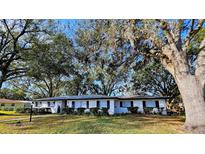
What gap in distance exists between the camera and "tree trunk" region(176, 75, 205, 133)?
17.5 feet

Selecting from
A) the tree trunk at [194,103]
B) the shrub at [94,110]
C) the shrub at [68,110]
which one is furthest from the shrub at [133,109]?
the tree trunk at [194,103]

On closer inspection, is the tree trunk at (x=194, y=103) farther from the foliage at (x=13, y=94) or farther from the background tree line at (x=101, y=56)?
the foliage at (x=13, y=94)

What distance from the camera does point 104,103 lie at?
12.3 m

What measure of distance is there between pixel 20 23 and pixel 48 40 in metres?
1.44

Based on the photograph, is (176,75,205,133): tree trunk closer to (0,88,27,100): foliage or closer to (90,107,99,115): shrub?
(90,107,99,115): shrub

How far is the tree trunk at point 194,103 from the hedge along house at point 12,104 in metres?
8.27

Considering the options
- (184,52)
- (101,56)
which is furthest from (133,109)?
(184,52)

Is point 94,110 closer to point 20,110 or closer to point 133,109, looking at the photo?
point 133,109

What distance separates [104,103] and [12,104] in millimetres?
5372

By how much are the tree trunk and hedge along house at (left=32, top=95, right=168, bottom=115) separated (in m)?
6.64
